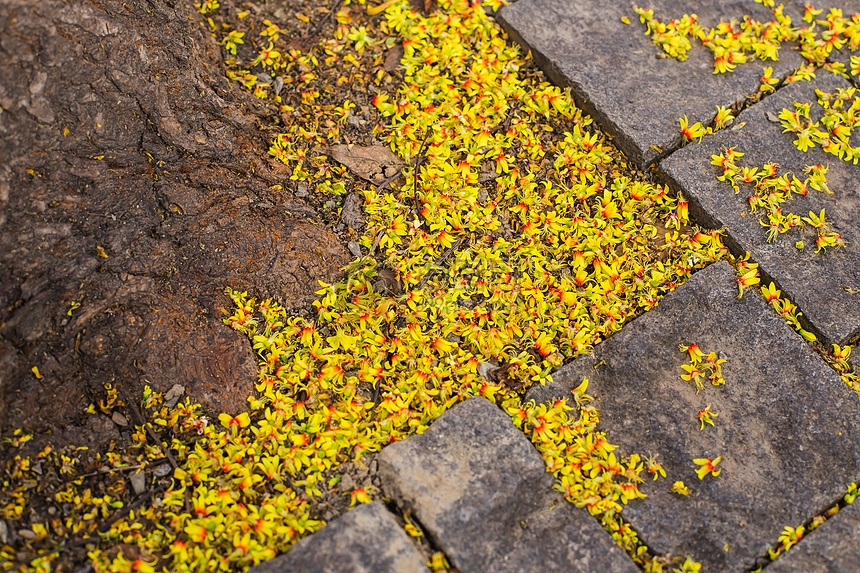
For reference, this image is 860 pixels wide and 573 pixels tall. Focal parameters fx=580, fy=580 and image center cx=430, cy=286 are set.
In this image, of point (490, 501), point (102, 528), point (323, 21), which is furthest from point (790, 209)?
point (102, 528)

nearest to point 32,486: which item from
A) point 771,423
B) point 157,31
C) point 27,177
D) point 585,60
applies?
Result: point 27,177

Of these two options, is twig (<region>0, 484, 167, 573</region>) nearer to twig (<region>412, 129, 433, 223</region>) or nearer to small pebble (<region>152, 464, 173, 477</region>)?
small pebble (<region>152, 464, 173, 477</region>)

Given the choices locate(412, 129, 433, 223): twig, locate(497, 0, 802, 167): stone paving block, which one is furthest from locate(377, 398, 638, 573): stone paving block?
locate(497, 0, 802, 167): stone paving block

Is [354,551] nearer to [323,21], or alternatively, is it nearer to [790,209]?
[790,209]

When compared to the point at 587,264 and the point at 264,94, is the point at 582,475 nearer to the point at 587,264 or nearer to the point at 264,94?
the point at 587,264

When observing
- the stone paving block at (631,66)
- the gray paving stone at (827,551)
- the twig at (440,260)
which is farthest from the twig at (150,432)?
the stone paving block at (631,66)

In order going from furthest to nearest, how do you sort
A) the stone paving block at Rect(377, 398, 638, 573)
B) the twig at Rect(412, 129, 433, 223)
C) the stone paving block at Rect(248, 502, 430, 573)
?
the twig at Rect(412, 129, 433, 223) < the stone paving block at Rect(377, 398, 638, 573) < the stone paving block at Rect(248, 502, 430, 573)
